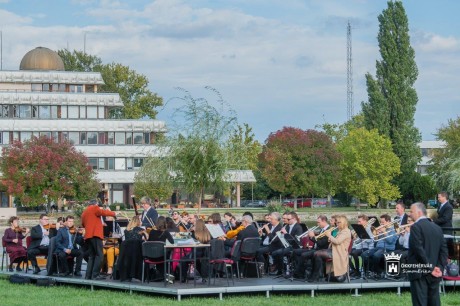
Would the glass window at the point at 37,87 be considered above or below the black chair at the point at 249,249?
above

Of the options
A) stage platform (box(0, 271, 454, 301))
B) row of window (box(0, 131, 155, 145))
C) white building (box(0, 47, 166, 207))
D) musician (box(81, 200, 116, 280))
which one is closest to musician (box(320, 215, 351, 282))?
stage platform (box(0, 271, 454, 301))

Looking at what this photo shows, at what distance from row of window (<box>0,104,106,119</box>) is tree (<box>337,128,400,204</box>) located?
21.3 meters

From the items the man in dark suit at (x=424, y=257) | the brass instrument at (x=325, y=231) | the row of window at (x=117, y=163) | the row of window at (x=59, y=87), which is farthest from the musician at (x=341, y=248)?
the row of window at (x=59, y=87)

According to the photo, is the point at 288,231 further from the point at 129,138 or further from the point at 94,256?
the point at 129,138

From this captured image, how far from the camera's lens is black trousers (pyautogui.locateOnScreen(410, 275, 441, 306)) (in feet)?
45.5

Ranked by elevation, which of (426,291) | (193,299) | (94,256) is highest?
(94,256)

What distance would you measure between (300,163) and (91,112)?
18.4 m

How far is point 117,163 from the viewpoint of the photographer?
8550cm

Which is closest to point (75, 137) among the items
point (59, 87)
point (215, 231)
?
point (59, 87)

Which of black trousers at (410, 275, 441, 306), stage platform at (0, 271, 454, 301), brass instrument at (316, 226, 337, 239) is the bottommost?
stage platform at (0, 271, 454, 301)

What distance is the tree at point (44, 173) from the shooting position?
67750 mm

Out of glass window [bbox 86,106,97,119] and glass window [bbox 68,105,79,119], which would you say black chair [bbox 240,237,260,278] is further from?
glass window [bbox 86,106,97,119]

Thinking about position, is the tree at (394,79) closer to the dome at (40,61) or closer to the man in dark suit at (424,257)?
the dome at (40,61)

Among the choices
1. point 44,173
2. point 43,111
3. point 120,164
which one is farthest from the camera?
point 120,164
